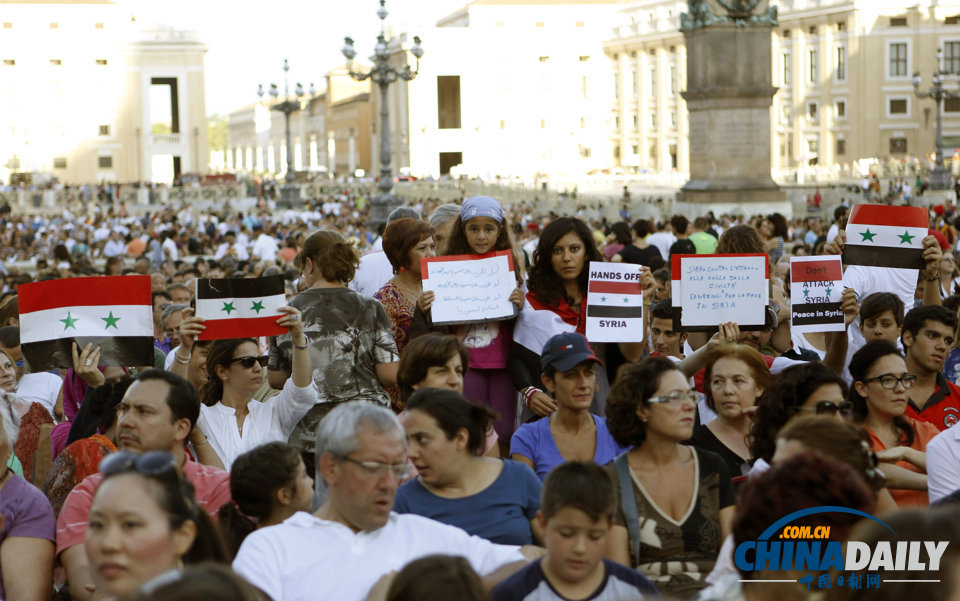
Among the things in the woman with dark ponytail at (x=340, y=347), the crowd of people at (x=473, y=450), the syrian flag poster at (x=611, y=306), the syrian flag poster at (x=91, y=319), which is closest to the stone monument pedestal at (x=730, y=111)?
the crowd of people at (x=473, y=450)

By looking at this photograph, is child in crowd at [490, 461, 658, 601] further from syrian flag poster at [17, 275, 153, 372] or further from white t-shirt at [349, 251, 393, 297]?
white t-shirt at [349, 251, 393, 297]

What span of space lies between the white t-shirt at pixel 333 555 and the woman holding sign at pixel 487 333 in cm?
224

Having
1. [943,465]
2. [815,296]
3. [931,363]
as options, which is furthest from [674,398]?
[815,296]

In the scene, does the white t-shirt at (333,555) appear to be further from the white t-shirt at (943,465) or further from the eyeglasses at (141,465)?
the white t-shirt at (943,465)

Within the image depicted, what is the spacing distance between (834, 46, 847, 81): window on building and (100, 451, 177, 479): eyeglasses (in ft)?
250

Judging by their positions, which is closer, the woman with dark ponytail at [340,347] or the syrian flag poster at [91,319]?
the woman with dark ponytail at [340,347]

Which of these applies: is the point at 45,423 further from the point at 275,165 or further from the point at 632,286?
the point at 275,165

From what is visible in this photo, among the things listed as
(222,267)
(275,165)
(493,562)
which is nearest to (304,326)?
(493,562)

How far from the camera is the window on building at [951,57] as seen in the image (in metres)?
74.4

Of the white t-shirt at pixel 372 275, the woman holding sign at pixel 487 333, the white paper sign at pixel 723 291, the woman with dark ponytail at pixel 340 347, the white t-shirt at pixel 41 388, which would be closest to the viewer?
the woman with dark ponytail at pixel 340 347

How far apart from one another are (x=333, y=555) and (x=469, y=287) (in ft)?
8.83

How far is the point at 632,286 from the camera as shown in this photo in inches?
266

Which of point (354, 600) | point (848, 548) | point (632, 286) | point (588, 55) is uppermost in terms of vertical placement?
point (588, 55)

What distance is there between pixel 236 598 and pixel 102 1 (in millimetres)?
106132
